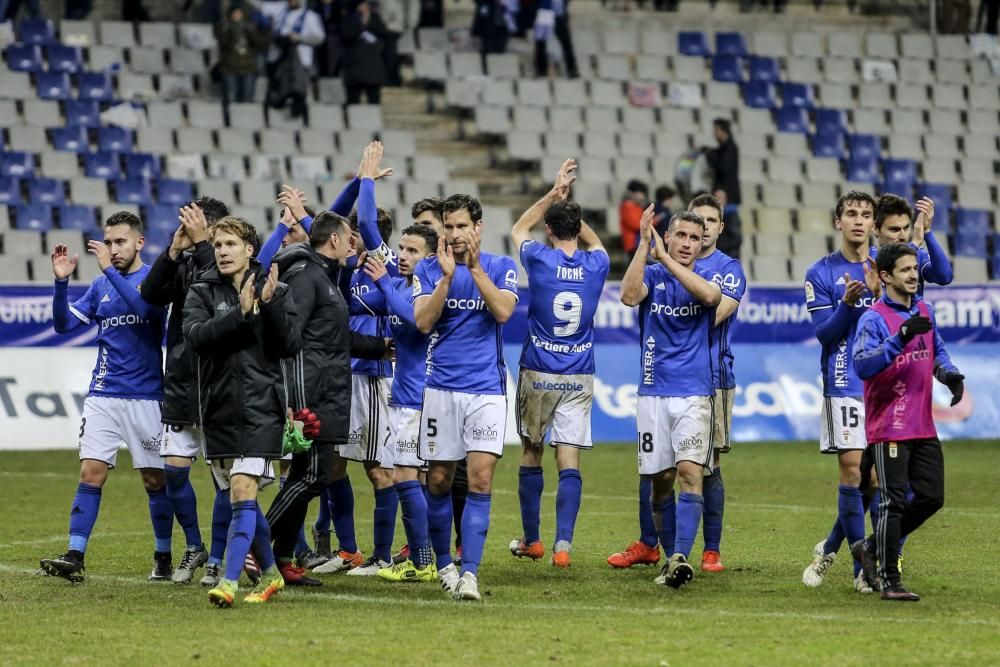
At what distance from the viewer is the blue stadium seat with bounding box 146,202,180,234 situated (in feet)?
78.5

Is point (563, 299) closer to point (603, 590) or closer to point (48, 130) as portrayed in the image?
point (603, 590)

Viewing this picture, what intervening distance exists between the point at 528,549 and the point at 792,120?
19.9m

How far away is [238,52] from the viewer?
26219 mm

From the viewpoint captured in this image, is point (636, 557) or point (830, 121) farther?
point (830, 121)

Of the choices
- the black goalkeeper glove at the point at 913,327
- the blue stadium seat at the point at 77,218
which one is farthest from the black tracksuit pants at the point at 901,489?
the blue stadium seat at the point at 77,218

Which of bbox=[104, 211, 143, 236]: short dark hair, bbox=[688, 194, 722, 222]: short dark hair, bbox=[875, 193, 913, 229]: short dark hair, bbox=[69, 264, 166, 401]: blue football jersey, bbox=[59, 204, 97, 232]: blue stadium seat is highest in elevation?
bbox=[59, 204, 97, 232]: blue stadium seat

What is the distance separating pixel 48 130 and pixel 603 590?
1766 centimetres

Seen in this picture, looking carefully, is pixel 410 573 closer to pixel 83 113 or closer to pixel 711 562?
pixel 711 562

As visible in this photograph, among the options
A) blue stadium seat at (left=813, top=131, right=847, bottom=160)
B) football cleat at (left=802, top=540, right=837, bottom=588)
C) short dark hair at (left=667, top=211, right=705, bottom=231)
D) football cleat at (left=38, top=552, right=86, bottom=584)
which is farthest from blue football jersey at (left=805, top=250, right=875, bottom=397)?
blue stadium seat at (left=813, top=131, right=847, bottom=160)

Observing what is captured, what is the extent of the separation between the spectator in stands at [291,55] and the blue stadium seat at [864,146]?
9.64 meters

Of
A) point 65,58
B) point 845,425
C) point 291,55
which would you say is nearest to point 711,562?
point 845,425

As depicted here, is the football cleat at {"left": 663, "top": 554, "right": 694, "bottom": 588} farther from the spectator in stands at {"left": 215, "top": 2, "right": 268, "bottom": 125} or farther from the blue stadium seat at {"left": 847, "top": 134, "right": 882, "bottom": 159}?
the blue stadium seat at {"left": 847, "top": 134, "right": 882, "bottom": 159}

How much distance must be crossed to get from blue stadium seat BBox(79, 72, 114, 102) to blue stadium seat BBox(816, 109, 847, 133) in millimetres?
12373

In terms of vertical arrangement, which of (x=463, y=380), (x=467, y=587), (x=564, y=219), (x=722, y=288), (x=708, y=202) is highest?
(x=708, y=202)
